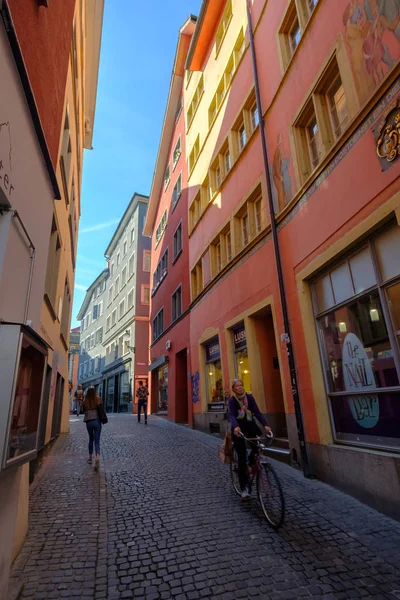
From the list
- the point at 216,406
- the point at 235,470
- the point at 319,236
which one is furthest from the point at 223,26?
the point at 235,470

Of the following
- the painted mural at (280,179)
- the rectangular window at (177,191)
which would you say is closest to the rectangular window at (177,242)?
the rectangular window at (177,191)

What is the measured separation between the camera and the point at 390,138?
499 centimetres

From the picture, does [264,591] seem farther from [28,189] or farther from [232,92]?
[232,92]

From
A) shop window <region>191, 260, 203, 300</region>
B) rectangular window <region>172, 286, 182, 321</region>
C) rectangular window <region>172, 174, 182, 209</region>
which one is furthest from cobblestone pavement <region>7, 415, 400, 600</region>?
rectangular window <region>172, 174, 182, 209</region>

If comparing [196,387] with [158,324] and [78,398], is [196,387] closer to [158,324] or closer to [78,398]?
[158,324]

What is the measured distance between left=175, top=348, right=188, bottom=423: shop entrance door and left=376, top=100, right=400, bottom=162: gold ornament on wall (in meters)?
13.5

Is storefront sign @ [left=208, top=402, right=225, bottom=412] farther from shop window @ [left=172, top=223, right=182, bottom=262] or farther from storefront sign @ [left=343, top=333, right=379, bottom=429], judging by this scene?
shop window @ [left=172, top=223, right=182, bottom=262]

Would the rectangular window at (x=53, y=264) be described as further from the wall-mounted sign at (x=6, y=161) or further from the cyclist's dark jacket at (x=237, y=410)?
the wall-mounted sign at (x=6, y=161)

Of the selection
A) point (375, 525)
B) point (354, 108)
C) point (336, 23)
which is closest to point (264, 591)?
point (375, 525)

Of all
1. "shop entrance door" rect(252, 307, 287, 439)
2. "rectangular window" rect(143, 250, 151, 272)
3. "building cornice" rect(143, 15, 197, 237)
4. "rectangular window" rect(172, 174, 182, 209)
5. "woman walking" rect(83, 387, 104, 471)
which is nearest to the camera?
"woman walking" rect(83, 387, 104, 471)

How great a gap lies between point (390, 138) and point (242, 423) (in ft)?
16.3

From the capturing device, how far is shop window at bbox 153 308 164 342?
22.3 meters

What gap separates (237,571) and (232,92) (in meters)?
14.5

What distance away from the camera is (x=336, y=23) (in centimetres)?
677
